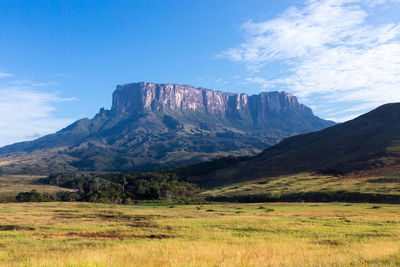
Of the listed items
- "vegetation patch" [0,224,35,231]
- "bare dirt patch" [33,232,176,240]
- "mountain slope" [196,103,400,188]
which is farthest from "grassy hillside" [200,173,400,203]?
"vegetation patch" [0,224,35,231]

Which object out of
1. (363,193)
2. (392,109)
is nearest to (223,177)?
(363,193)

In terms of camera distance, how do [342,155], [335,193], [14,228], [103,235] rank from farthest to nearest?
[342,155] < [335,193] < [14,228] < [103,235]

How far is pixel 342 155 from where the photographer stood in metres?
156

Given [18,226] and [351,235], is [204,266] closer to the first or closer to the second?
[351,235]

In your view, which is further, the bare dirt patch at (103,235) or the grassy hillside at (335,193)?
the grassy hillside at (335,193)

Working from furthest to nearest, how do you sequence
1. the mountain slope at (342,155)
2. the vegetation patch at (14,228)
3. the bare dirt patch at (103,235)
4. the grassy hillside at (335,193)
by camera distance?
1. the mountain slope at (342,155)
2. the grassy hillside at (335,193)
3. the vegetation patch at (14,228)
4. the bare dirt patch at (103,235)

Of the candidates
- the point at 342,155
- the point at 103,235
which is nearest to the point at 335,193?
the point at 103,235

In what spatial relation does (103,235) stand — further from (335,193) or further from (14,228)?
(335,193)

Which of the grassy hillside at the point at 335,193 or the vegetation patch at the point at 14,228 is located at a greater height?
the vegetation patch at the point at 14,228

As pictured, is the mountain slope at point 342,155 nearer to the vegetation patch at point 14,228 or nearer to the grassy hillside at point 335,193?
the grassy hillside at point 335,193

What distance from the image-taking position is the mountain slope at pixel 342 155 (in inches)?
5202

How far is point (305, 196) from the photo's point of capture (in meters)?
88.5

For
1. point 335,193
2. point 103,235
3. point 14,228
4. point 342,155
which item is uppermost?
point 342,155

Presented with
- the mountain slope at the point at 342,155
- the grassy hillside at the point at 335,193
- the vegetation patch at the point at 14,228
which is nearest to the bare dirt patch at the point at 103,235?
the vegetation patch at the point at 14,228
